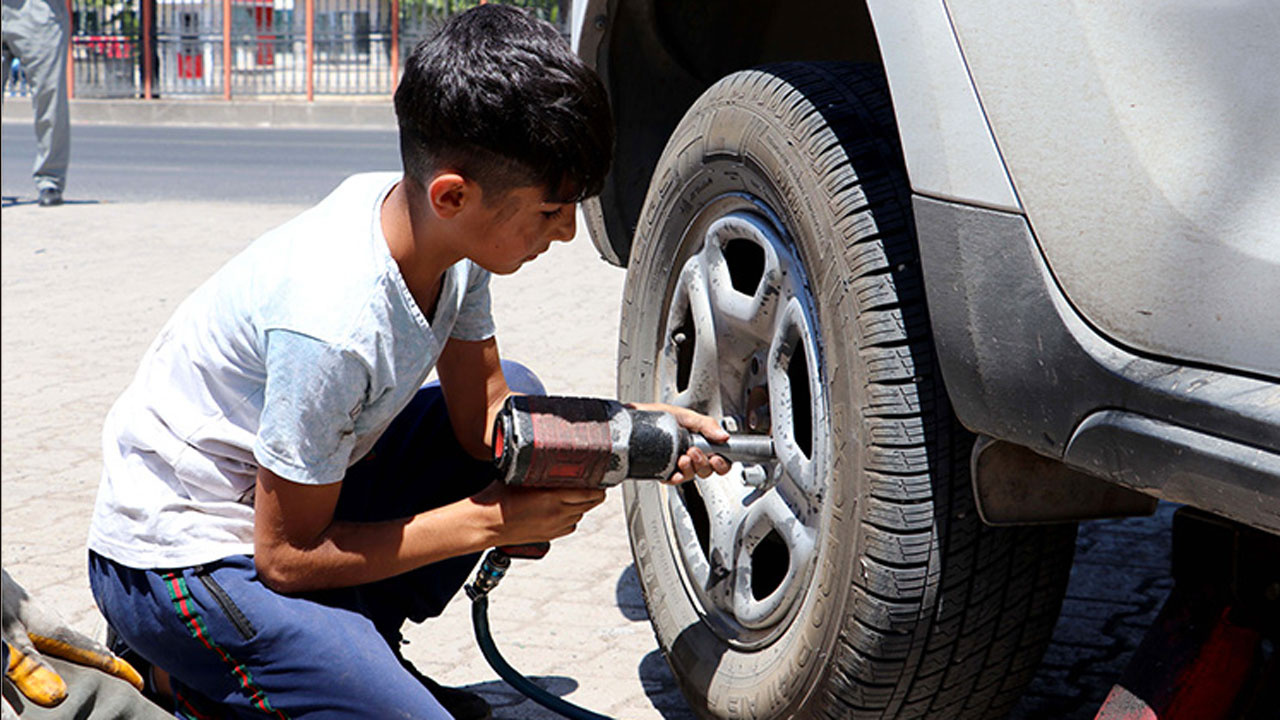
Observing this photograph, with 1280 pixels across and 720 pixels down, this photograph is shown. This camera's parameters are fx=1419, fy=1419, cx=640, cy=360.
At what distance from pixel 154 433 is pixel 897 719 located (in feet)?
3.96

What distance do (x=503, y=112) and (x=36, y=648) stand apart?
1.03 metres

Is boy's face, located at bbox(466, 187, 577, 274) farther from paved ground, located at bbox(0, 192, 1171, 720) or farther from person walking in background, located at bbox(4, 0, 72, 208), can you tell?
person walking in background, located at bbox(4, 0, 72, 208)

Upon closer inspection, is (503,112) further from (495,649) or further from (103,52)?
(103,52)

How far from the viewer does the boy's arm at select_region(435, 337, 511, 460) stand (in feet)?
A: 8.32

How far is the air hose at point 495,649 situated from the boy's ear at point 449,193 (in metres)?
0.72

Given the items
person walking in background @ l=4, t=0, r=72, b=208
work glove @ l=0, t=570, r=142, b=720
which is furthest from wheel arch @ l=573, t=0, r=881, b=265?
person walking in background @ l=4, t=0, r=72, b=208

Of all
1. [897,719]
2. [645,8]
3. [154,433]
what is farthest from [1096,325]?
[645,8]

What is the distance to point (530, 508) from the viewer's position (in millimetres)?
2201

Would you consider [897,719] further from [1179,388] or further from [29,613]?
[29,613]

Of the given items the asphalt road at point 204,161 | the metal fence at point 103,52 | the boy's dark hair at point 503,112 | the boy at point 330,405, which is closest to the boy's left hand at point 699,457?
the boy at point 330,405

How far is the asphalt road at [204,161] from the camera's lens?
427 inches

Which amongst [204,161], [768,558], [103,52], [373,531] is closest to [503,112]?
[373,531]

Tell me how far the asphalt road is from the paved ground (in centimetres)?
380

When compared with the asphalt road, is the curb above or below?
above
